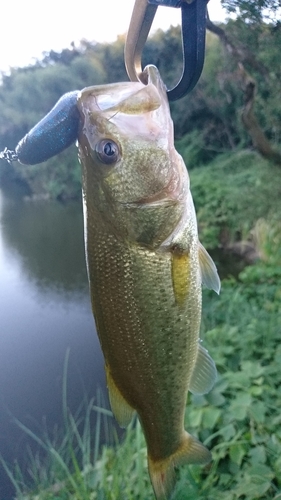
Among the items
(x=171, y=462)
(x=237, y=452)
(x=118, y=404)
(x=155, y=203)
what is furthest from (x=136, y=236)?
(x=237, y=452)

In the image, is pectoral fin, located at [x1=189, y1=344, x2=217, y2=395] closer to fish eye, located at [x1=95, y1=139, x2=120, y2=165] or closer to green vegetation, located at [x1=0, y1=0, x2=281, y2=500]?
fish eye, located at [x1=95, y1=139, x2=120, y2=165]

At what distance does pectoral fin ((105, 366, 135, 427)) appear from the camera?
1048 mm

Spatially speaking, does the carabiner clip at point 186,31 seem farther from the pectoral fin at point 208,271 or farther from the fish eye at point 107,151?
the pectoral fin at point 208,271

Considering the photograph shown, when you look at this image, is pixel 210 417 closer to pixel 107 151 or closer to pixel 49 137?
pixel 107 151

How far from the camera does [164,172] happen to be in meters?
1.00

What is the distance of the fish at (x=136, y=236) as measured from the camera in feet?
3.18

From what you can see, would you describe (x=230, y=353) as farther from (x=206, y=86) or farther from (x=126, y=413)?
(x=206, y=86)

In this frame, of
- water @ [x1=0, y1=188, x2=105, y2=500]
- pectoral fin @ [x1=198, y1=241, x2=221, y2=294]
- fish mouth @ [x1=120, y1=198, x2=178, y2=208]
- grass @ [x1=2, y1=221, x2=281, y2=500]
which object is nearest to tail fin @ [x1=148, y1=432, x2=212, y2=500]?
pectoral fin @ [x1=198, y1=241, x2=221, y2=294]

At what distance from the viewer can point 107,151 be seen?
3.20 ft

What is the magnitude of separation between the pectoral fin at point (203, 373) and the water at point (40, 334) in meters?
3.92

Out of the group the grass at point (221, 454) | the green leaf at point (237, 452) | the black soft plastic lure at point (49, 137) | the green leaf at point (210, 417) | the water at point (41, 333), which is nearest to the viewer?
the black soft plastic lure at point (49, 137)

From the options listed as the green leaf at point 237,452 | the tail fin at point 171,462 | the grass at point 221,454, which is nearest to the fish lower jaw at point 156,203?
the tail fin at point 171,462

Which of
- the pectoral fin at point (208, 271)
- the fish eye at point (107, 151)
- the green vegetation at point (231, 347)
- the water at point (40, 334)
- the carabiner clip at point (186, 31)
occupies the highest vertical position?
the carabiner clip at point (186, 31)

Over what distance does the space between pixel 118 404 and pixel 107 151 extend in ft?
1.82
